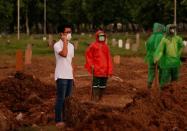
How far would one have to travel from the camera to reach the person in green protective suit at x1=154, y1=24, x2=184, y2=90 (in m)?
14.5

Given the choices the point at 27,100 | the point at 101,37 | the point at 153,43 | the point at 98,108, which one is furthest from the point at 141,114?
the point at 27,100

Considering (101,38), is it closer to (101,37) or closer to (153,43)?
(101,37)

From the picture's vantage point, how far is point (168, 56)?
574 inches

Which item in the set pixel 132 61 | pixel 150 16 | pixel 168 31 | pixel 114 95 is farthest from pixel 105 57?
pixel 150 16

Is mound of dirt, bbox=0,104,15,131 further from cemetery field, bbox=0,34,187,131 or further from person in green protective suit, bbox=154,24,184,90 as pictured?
person in green protective suit, bbox=154,24,184,90

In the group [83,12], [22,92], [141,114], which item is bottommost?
[22,92]

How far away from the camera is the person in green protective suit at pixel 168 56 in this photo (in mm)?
14477

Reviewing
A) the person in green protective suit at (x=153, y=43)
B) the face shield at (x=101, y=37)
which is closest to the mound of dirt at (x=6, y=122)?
the face shield at (x=101, y=37)

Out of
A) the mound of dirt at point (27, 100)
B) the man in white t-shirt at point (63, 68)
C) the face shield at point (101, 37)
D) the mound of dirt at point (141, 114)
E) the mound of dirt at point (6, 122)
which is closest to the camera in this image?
the mound of dirt at point (141, 114)

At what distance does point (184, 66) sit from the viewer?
28.3 metres

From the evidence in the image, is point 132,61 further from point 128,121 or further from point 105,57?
point 128,121

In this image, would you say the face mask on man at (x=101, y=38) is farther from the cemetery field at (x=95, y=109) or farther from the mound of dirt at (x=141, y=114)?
the mound of dirt at (x=141, y=114)

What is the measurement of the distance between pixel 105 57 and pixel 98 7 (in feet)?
282

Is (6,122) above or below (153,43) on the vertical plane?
below
